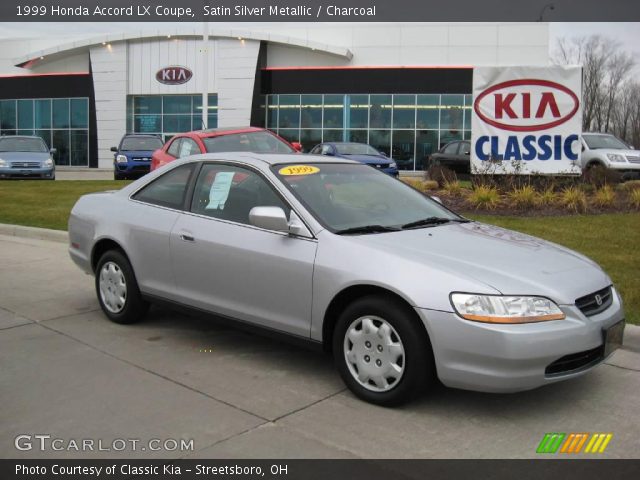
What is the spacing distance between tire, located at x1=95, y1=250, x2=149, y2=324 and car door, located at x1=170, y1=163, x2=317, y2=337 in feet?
2.08

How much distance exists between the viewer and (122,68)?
39094 millimetres

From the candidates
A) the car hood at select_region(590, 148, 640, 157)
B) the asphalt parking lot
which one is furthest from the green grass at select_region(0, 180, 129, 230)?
the car hood at select_region(590, 148, 640, 157)

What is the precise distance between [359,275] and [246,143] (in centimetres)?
761

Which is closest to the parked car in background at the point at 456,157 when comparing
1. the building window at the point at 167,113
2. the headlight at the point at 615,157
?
the headlight at the point at 615,157

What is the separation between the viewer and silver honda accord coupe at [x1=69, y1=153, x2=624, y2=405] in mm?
3711

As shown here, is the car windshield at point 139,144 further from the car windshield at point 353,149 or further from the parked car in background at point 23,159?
the car windshield at point 353,149

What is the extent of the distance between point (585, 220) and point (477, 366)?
308 inches

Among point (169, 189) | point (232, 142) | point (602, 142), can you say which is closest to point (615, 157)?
point (602, 142)

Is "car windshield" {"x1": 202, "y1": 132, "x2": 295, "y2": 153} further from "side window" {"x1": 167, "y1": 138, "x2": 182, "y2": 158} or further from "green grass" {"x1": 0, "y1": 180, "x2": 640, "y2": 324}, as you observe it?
"green grass" {"x1": 0, "y1": 180, "x2": 640, "y2": 324}

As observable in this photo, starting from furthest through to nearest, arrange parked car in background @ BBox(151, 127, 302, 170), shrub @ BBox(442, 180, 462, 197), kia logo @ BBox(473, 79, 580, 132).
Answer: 1. shrub @ BBox(442, 180, 462, 197)
2. kia logo @ BBox(473, 79, 580, 132)
3. parked car in background @ BBox(151, 127, 302, 170)

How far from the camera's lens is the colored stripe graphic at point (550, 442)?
3525mm

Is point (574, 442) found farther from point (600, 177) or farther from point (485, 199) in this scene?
point (600, 177)

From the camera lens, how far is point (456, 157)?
21.3m
